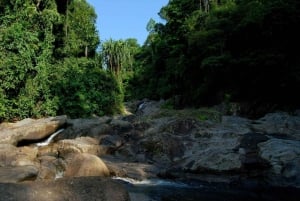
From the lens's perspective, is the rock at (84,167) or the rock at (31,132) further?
the rock at (31,132)

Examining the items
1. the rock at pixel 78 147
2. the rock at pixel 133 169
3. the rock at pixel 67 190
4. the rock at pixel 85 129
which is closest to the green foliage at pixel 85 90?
the rock at pixel 85 129

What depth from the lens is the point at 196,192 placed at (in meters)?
13.0

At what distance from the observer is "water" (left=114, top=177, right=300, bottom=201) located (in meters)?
12.1

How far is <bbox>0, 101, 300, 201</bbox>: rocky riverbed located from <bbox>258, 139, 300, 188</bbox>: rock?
0.10 feet

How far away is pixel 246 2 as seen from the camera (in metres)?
30.9

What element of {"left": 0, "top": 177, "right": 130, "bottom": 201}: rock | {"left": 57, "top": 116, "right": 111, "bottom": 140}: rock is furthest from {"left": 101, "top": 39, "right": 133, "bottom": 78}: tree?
{"left": 0, "top": 177, "right": 130, "bottom": 201}: rock

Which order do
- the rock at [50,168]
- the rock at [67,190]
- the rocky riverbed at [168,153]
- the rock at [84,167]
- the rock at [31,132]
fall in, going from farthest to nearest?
the rock at [31,132] < the rock at [50,168] < the rocky riverbed at [168,153] < the rock at [84,167] < the rock at [67,190]

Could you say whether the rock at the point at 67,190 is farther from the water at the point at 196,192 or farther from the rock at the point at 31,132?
the rock at the point at 31,132

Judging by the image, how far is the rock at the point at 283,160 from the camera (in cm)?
1442

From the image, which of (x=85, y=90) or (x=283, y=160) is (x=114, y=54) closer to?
(x=85, y=90)

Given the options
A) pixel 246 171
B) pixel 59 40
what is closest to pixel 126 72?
pixel 59 40

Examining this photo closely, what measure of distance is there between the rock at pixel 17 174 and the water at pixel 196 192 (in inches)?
108

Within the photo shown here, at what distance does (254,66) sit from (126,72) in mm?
45884

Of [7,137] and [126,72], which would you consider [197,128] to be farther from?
[126,72]
